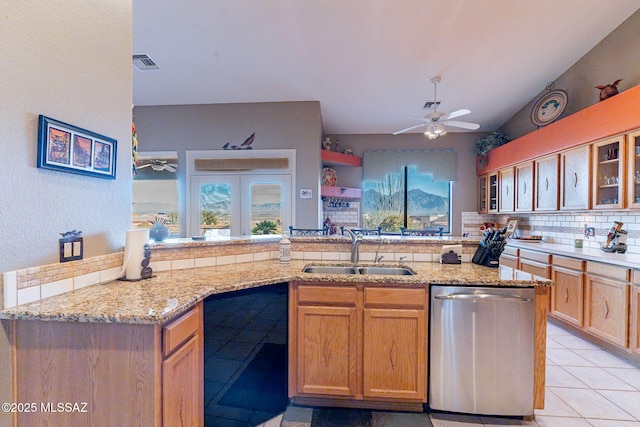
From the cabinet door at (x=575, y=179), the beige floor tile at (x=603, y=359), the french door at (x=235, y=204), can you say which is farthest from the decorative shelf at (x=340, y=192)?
the beige floor tile at (x=603, y=359)

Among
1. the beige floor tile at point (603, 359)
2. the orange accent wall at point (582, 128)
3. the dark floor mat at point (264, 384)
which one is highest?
the orange accent wall at point (582, 128)

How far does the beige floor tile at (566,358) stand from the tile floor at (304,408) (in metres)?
0.19

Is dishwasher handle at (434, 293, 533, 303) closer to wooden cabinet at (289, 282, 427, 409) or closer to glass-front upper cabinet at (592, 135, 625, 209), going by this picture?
wooden cabinet at (289, 282, 427, 409)

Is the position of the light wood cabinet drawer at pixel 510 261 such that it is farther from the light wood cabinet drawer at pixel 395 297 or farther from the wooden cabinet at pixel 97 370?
the wooden cabinet at pixel 97 370

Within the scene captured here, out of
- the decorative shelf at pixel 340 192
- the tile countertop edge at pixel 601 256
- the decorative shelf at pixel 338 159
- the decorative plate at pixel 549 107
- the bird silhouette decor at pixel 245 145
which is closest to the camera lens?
the tile countertop edge at pixel 601 256

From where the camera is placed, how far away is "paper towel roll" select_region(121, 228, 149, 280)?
5.29 feet

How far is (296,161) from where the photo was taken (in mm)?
4359

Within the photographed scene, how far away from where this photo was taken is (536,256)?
3.46 m

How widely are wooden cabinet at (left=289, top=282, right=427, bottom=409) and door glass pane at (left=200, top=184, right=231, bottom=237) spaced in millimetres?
3067

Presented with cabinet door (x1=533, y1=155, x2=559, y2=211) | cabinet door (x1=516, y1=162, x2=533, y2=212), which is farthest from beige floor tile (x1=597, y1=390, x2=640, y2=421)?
cabinet door (x1=516, y1=162, x2=533, y2=212)

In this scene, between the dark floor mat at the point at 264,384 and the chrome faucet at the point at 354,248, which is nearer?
the dark floor mat at the point at 264,384

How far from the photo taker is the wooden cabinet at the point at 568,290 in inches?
110

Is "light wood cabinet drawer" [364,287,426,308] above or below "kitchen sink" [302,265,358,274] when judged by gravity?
below

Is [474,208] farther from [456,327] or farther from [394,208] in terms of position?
[456,327]
